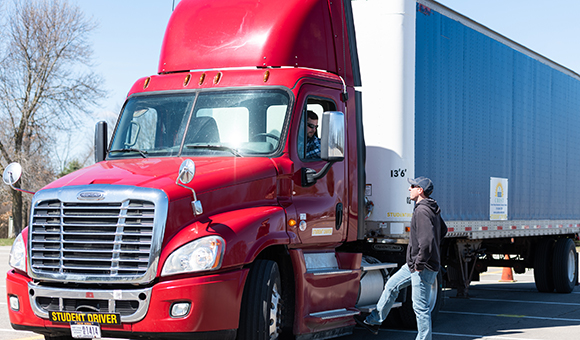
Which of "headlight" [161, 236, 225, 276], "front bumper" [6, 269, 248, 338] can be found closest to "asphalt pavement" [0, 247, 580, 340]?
"front bumper" [6, 269, 248, 338]

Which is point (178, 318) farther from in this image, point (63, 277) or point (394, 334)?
point (394, 334)

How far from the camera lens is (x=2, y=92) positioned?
3531 centimetres

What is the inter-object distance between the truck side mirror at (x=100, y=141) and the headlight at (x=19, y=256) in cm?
181

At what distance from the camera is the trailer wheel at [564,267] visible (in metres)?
15.8

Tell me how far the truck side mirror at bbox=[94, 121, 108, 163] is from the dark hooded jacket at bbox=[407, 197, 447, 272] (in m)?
3.66

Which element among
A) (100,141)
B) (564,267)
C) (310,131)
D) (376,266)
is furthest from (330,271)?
(564,267)

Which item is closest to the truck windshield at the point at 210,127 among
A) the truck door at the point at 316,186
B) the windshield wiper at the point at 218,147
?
the windshield wiper at the point at 218,147

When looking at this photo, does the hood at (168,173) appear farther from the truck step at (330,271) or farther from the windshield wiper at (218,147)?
the truck step at (330,271)

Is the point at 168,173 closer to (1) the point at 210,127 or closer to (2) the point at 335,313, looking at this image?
(1) the point at 210,127

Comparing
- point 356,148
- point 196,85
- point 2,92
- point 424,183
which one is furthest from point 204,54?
point 2,92

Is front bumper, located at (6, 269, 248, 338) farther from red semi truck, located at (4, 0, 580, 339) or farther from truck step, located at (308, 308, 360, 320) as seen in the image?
truck step, located at (308, 308, 360, 320)

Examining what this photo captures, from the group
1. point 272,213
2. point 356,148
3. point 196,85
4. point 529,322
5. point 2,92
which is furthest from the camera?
point 2,92

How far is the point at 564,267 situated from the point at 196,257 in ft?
38.6

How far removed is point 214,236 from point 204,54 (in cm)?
300
